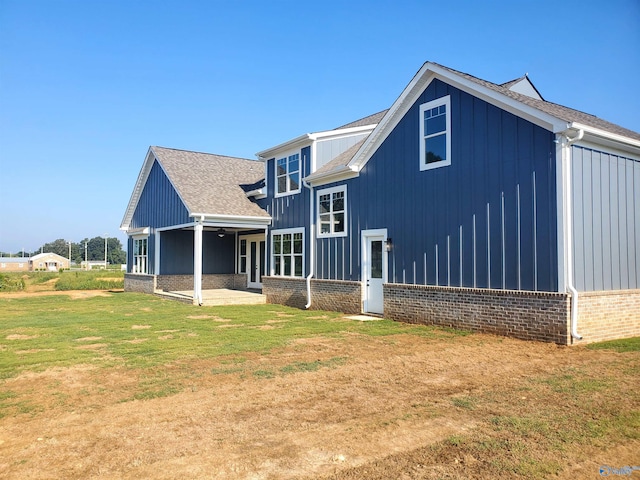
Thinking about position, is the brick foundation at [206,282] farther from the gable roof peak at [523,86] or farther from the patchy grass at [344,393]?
the gable roof peak at [523,86]

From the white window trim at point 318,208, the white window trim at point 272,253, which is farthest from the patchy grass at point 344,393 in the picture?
the white window trim at point 272,253

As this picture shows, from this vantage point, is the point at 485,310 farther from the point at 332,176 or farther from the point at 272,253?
the point at 272,253

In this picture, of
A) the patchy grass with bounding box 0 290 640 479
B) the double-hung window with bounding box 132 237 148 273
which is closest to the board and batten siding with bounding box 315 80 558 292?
the patchy grass with bounding box 0 290 640 479

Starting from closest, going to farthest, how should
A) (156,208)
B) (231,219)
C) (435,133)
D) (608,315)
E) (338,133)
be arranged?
(608,315)
(435,133)
(338,133)
(231,219)
(156,208)

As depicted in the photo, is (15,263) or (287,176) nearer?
(287,176)

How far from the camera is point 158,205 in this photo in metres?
22.2

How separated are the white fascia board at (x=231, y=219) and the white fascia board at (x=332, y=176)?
3341mm

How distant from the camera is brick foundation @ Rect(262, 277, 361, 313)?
14.7m

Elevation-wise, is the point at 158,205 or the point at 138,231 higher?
the point at 158,205

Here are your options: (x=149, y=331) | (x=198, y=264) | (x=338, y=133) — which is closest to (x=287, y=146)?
(x=338, y=133)

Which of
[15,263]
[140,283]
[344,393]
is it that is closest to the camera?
[344,393]

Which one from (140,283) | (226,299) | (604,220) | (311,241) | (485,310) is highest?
(604,220)

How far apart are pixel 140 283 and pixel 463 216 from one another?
1807 cm

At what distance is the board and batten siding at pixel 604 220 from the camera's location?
9.45 metres
